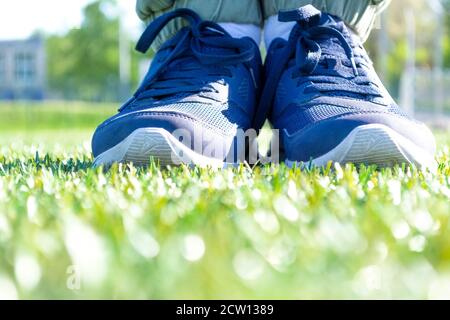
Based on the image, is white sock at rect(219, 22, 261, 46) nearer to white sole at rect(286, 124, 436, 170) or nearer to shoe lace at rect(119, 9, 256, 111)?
shoe lace at rect(119, 9, 256, 111)

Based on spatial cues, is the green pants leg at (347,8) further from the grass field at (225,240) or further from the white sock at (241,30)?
the grass field at (225,240)

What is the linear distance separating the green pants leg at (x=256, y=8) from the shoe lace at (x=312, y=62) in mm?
103

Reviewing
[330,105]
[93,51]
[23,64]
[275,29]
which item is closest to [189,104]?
[330,105]

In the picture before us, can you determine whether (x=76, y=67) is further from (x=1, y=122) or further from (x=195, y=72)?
(x=195, y=72)

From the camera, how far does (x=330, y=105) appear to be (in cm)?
156

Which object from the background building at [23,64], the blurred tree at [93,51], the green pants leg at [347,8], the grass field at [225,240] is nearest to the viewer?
the grass field at [225,240]

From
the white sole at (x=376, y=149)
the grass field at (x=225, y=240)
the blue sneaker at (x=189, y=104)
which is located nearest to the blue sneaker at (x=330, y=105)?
the white sole at (x=376, y=149)

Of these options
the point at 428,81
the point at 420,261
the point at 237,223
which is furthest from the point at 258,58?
the point at 428,81

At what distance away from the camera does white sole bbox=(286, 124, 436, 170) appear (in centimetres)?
138

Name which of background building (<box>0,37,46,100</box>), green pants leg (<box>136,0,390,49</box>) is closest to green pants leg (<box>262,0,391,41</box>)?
green pants leg (<box>136,0,390,49</box>)

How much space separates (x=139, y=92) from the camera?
171 centimetres

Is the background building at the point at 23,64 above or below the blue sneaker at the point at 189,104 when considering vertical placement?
below

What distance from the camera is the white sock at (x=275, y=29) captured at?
1.82m

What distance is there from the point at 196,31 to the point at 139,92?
0.73 ft
